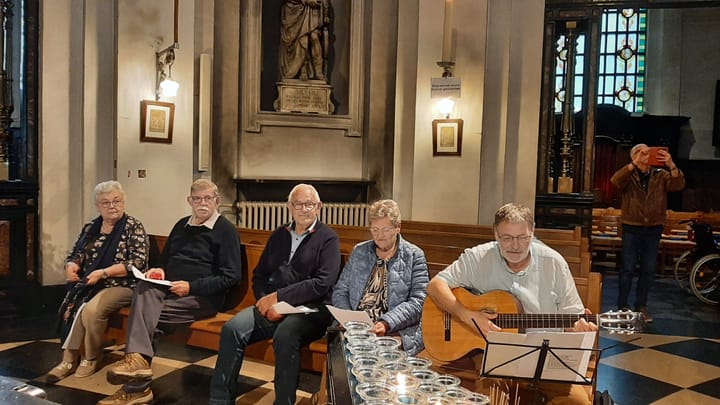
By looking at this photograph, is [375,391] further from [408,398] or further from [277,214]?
[277,214]

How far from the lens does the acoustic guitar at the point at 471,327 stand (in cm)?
235

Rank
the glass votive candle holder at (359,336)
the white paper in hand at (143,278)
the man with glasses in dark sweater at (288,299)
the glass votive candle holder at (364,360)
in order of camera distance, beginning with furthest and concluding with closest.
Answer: the white paper in hand at (143,278)
the man with glasses in dark sweater at (288,299)
the glass votive candle holder at (359,336)
the glass votive candle holder at (364,360)

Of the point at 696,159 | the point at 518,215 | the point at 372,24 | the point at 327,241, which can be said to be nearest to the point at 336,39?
the point at 372,24

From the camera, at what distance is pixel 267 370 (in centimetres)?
393

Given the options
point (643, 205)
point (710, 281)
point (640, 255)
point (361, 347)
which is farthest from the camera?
point (710, 281)

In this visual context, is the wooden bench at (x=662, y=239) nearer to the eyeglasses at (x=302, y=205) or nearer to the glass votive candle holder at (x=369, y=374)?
the eyeglasses at (x=302, y=205)

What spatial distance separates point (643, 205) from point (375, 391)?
4.48m

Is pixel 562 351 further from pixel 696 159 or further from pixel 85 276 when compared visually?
pixel 696 159

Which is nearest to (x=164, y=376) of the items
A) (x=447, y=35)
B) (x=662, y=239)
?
(x=447, y=35)

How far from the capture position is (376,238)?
9.79 ft

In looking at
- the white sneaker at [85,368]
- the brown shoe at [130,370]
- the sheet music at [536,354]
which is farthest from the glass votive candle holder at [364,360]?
the white sneaker at [85,368]

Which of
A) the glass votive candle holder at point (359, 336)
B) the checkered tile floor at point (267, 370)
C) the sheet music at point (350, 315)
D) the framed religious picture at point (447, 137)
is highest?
the framed religious picture at point (447, 137)

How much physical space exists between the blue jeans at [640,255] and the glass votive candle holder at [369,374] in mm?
4386

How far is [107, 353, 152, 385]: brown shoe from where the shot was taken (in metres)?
3.21
